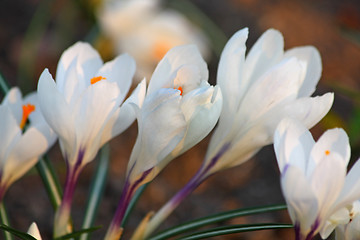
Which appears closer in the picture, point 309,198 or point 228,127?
point 309,198

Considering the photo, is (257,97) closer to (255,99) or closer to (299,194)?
(255,99)

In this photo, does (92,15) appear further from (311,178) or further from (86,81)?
(311,178)

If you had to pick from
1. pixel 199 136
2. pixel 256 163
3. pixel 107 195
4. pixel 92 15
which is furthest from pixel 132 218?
pixel 199 136

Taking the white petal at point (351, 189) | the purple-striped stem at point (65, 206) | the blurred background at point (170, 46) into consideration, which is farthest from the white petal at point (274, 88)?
the blurred background at point (170, 46)

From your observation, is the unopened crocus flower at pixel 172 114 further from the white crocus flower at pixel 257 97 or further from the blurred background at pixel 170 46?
the blurred background at pixel 170 46

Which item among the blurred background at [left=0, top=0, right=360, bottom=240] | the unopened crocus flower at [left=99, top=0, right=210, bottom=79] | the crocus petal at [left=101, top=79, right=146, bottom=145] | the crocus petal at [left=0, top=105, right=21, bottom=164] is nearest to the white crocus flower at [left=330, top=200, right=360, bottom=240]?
the crocus petal at [left=101, top=79, right=146, bottom=145]

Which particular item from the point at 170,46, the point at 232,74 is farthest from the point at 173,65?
the point at 170,46
